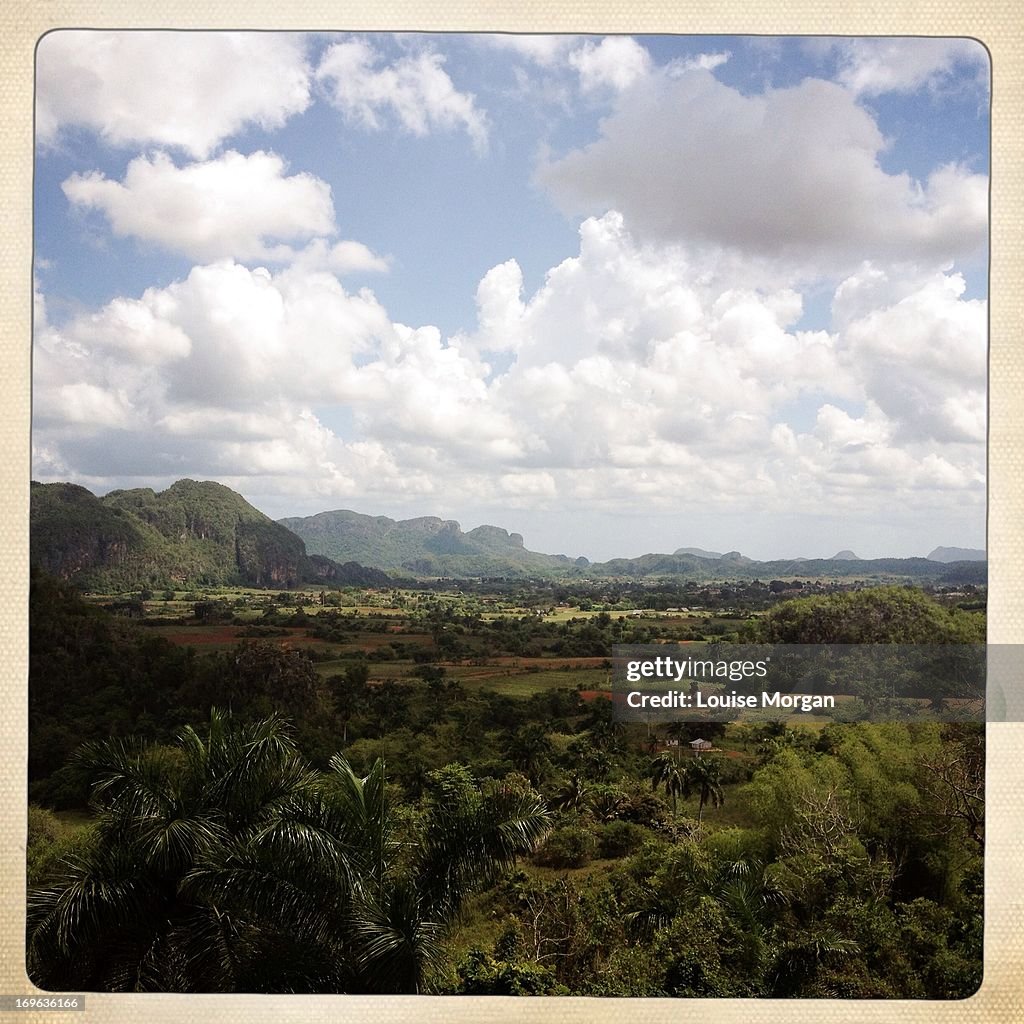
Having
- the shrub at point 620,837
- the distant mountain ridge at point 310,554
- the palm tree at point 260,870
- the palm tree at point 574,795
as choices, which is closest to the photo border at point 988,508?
the palm tree at point 260,870

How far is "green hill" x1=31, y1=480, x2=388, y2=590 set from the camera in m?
3.36

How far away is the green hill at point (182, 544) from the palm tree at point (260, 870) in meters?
0.70

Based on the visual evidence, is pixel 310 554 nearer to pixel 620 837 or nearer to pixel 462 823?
pixel 462 823

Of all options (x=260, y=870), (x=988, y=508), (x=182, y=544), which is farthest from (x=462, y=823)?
(x=988, y=508)

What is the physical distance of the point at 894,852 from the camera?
3381mm

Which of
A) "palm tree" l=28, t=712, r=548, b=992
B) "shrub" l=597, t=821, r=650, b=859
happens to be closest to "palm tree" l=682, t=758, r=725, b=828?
"shrub" l=597, t=821, r=650, b=859

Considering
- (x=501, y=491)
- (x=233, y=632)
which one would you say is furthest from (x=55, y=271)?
(x=501, y=491)

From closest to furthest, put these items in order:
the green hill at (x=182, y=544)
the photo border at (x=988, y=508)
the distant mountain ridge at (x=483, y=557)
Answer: the photo border at (x=988, y=508), the green hill at (x=182, y=544), the distant mountain ridge at (x=483, y=557)

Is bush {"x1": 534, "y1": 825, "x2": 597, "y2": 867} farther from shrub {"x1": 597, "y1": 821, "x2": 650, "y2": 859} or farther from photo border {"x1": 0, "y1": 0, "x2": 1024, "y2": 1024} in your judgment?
photo border {"x1": 0, "y1": 0, "x2": 1024, "y2": 1024}

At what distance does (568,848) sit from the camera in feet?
11.3

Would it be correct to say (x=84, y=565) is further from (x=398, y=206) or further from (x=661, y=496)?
(x=661, y=496)

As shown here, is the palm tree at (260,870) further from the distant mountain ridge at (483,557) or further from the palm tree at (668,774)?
the distant mountain ridge at (483,557)

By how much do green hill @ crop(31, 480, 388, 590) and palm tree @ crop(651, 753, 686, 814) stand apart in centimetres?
151

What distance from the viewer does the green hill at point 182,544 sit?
11.0 ft
